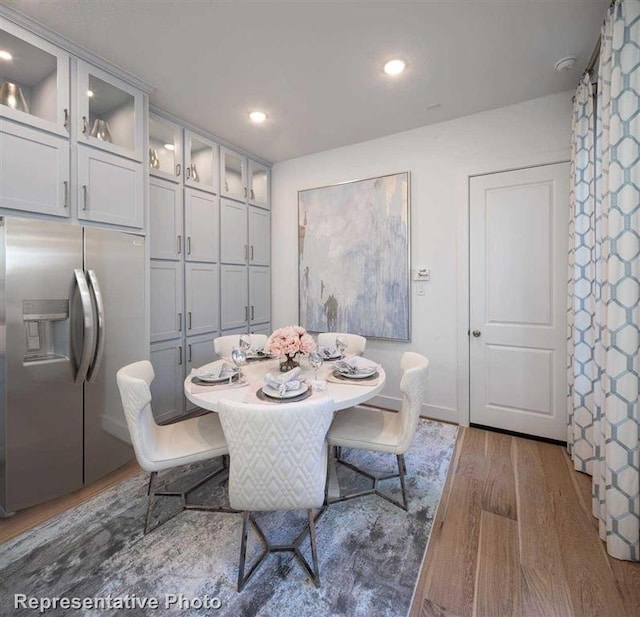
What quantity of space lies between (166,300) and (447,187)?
2813 mm

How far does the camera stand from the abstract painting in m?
3.24

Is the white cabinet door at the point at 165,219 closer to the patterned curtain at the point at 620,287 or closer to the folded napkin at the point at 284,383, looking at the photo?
the folded napkin at the point at 284,383

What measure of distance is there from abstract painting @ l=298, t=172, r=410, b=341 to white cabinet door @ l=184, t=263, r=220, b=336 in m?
1.01

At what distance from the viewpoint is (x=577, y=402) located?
88.6 inches

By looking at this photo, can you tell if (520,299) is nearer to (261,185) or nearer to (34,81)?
(261,185)

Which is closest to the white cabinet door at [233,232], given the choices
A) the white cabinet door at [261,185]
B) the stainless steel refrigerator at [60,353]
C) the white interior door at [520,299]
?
the white cabinet door at [261,185]

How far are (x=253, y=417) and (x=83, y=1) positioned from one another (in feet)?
7.77

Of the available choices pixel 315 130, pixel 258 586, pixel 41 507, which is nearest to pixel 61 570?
pixel 41 507

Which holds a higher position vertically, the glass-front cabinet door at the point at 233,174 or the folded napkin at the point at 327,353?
the glass-front cabinet door at the point at 233,174

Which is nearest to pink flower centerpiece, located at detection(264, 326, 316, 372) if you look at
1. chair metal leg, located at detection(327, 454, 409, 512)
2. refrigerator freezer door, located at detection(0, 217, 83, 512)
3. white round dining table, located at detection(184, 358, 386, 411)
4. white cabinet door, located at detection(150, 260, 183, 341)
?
white round dining table, located at detection(184, 358, 386, 411)

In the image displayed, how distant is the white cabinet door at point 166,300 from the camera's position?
2.82 meters

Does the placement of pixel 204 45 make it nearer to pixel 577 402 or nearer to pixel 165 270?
pixel 165 270

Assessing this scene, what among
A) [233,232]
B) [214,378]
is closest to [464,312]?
[214,378]

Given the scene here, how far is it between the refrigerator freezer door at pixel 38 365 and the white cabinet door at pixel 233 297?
1506 mm
